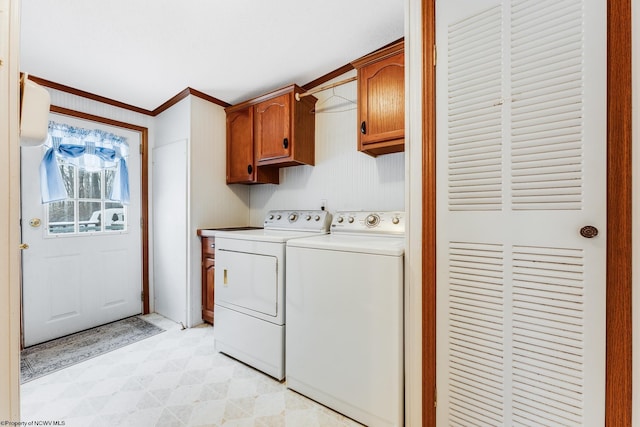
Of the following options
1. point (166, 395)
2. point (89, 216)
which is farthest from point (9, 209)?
point (89, 216)

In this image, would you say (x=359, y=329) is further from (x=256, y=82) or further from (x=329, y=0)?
(x=256, y=82)

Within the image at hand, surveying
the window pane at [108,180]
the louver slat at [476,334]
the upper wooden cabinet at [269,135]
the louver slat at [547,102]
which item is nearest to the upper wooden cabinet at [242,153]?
the upper wooden cabinet at [269,135]

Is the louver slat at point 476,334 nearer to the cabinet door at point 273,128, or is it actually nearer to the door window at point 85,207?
the cabinet door at point 273,128

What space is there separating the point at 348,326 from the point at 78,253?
2.62 m

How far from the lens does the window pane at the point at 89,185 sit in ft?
8.19

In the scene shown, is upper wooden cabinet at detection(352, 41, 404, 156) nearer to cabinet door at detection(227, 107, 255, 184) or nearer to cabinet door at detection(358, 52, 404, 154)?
cabinet door at detection(358, 52, 404, 154)

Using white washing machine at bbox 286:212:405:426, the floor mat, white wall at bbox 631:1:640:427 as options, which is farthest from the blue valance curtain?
white wall at bbox 631:1:640:427

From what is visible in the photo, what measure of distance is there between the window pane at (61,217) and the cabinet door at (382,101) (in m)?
2.66

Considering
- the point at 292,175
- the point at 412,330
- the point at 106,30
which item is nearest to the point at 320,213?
the point at 292,175

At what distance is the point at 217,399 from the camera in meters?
1.61

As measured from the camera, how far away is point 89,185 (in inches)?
100

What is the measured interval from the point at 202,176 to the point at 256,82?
104 centimetres

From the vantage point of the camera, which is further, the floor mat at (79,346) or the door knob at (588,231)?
the floor mat at (79,346)

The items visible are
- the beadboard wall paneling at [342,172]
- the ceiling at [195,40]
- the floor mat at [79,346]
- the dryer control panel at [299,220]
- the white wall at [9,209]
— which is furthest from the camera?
the dryer control panel at [299,220]
